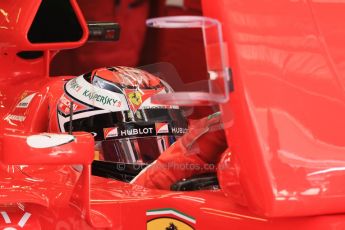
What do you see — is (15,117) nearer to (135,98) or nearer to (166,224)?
(135,98)

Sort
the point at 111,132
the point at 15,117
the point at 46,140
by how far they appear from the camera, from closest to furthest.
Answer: the point at 46,140
the point at 111,132
the point at 15,117

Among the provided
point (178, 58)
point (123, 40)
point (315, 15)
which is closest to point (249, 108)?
point (315, 15)

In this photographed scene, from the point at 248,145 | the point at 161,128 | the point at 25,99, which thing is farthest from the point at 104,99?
the point at 248,145

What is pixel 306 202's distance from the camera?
4.32 feet

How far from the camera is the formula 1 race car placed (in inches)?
52.9

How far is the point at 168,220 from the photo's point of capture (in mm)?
1603

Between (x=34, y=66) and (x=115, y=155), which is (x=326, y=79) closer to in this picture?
(x=115, y=155)

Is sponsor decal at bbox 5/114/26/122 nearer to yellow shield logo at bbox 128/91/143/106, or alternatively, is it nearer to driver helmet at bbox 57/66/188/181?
driver helmet at bbox 57/66/188/181

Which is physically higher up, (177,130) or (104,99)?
(104,99)

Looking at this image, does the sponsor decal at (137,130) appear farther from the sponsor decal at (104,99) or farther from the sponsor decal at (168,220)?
the sponsor decal at (168,220)

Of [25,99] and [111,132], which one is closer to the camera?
[111,132]

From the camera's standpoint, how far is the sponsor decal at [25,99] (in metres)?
2.33

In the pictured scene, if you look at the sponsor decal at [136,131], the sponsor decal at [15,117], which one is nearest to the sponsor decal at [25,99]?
the sponsor decal at [15,117]

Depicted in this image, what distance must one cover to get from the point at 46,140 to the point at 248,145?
0.43m
